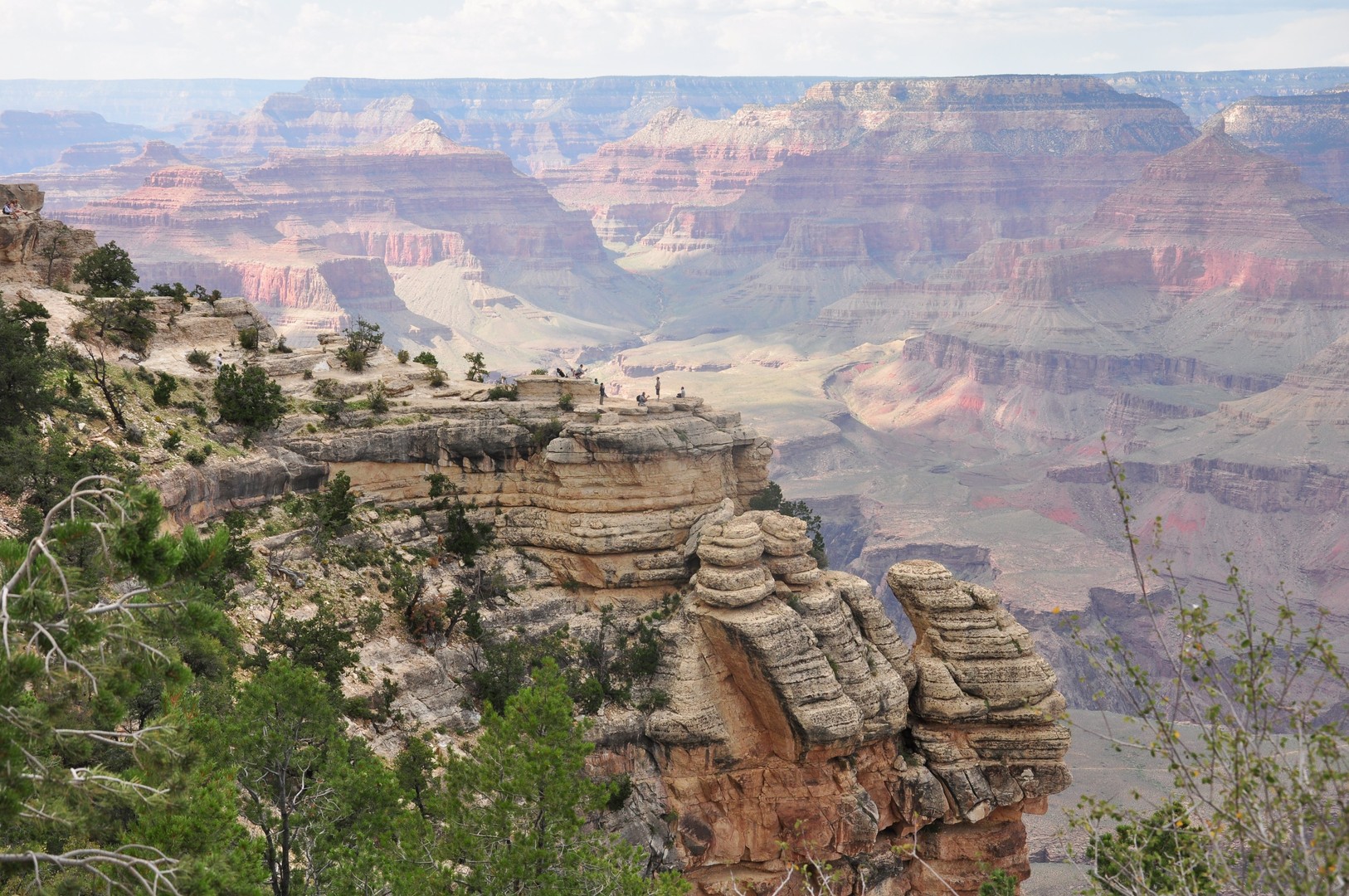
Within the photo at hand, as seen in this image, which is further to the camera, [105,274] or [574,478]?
[105,274]

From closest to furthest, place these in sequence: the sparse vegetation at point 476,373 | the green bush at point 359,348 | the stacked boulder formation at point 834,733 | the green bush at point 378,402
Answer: the stacked boulder formation at point 834,733
the green bush at point 378,402
the green bush at point 359,348
the sparse vegetation at point 476,373

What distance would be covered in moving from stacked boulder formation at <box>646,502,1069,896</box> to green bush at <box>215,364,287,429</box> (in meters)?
20.9

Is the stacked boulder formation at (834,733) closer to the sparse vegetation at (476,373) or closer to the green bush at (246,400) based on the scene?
the sparse vegetation at (476,373)

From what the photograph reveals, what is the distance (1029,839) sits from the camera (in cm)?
9225

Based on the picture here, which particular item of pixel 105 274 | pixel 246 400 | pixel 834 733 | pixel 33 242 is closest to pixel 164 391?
pixel 246 400

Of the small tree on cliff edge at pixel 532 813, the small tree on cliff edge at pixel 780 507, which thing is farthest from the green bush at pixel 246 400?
the small tree on cliff edge at pixel 532 813

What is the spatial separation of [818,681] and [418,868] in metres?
27.8

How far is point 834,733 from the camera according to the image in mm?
54906

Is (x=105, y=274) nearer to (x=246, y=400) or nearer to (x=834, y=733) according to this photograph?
(x=246, y=400)

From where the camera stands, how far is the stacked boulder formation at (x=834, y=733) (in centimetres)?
5584

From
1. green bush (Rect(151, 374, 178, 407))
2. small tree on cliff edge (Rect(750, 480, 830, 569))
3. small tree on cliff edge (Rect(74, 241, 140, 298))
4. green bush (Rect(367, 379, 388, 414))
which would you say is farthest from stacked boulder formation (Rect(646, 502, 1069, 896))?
small tree on cliff edge (Rect(74, 241, 140, 298))

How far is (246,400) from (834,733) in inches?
1191

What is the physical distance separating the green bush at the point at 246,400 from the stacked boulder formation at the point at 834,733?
824 inches

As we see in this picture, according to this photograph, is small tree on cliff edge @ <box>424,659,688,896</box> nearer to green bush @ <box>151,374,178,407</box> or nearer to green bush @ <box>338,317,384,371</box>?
green bush @ <box>151,374,178,407</box>
